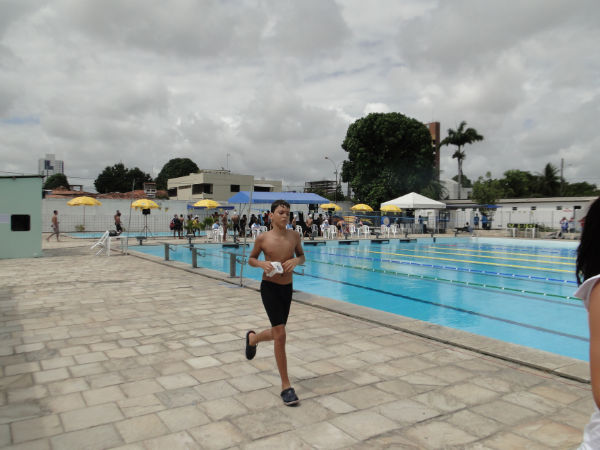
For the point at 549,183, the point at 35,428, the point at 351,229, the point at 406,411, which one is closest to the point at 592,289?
the point at 406,411

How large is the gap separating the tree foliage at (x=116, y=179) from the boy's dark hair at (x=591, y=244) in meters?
88.6

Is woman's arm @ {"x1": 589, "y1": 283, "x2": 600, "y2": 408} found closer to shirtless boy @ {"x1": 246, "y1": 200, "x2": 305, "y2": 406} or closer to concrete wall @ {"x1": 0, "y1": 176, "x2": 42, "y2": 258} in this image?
shirtless boy @ {"x1": 246, "y1": 200, "x2": 305, "y2": 406}

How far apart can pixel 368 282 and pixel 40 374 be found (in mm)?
9151

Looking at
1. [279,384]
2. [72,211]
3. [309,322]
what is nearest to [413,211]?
[72,211]

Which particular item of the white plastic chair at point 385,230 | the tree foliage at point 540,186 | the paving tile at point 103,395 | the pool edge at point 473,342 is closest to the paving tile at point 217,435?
the paving tile at point 103,395

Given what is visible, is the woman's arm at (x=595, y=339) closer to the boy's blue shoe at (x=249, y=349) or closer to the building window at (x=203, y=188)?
the boy's blue shoe at (x=249, y=349)

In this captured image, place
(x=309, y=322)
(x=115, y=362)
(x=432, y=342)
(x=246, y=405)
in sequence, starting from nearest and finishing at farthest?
(x=246, y=405)
(x=115, y=362)
(x=432, y=342)
(x=309, y=322)

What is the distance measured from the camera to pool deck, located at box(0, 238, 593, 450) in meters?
3.09

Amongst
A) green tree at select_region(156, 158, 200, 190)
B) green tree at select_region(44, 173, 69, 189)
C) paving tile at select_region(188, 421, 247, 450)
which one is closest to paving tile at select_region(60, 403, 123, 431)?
paving tile at select_region(188, 421, 247, 450)

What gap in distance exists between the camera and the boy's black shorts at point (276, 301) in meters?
3.63

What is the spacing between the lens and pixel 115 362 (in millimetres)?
4633

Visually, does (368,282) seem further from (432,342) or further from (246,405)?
(246,405)

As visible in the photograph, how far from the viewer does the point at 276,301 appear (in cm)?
364

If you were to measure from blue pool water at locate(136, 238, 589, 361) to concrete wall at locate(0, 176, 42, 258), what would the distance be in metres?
5.49
